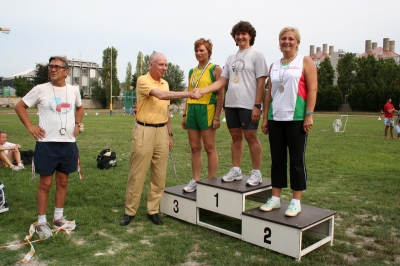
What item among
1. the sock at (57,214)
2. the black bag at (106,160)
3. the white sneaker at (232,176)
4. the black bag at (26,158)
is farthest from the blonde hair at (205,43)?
the black bag at (26,158)

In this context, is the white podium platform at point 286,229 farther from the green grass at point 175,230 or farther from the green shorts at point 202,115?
the green shorts at point 202,115

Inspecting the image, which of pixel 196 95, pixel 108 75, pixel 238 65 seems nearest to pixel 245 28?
pixel 238 65

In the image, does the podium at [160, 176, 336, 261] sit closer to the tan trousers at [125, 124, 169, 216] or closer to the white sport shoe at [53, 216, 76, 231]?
the tan trousers at [125, 124, 169, 216]

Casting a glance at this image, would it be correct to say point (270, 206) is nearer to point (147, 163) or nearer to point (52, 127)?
point (147, 163)

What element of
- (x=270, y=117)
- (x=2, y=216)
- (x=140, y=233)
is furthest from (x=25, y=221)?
(x=270, y=117)

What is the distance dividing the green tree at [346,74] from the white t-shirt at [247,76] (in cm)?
6111

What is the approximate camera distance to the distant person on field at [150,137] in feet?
14.6

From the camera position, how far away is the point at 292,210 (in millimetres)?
3789

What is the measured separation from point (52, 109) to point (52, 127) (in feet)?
0.65

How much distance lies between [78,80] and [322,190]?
273 feet

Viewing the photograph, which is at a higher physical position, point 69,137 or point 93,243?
point 69,137

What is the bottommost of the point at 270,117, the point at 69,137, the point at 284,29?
the point at 69,137

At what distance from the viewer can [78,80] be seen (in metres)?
83.2

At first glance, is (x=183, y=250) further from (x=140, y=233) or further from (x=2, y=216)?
(x=2, y=216)
